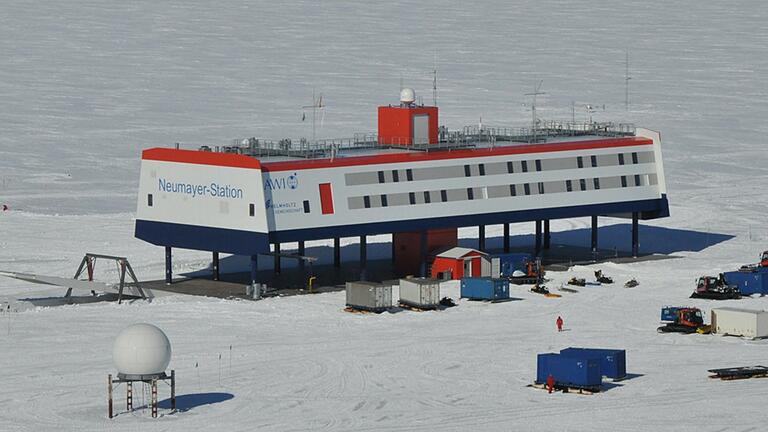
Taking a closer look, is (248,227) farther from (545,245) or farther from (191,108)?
(191,108)

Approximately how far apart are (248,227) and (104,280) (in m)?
11.1

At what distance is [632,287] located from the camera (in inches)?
3831

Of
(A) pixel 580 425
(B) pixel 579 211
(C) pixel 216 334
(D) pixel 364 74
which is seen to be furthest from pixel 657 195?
(D) pixel 364 74

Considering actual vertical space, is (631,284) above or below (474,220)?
below

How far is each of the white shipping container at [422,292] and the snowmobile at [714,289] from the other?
47.8 feet

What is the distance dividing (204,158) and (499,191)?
18.3 m

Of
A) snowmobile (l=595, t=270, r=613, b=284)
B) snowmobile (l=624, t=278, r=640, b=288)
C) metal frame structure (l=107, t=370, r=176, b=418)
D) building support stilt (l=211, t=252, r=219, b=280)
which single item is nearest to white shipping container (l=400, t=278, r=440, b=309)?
snowmobile (l=595, t=270, r=613, b=284)

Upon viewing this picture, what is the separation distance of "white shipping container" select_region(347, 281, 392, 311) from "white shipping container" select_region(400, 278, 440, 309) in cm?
163

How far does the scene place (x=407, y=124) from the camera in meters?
102

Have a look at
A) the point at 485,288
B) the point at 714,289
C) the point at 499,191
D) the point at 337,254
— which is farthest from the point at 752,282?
the point at 337,254

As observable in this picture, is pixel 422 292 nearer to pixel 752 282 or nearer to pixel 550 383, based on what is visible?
pixel 752 282

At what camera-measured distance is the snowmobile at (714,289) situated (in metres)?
93.0

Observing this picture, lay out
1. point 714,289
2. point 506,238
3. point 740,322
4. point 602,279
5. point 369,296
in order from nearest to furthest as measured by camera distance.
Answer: point 740,322 → point 369,296 → point 714,289 → point 602,279 → point 506,238

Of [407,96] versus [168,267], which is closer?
[168,267]
